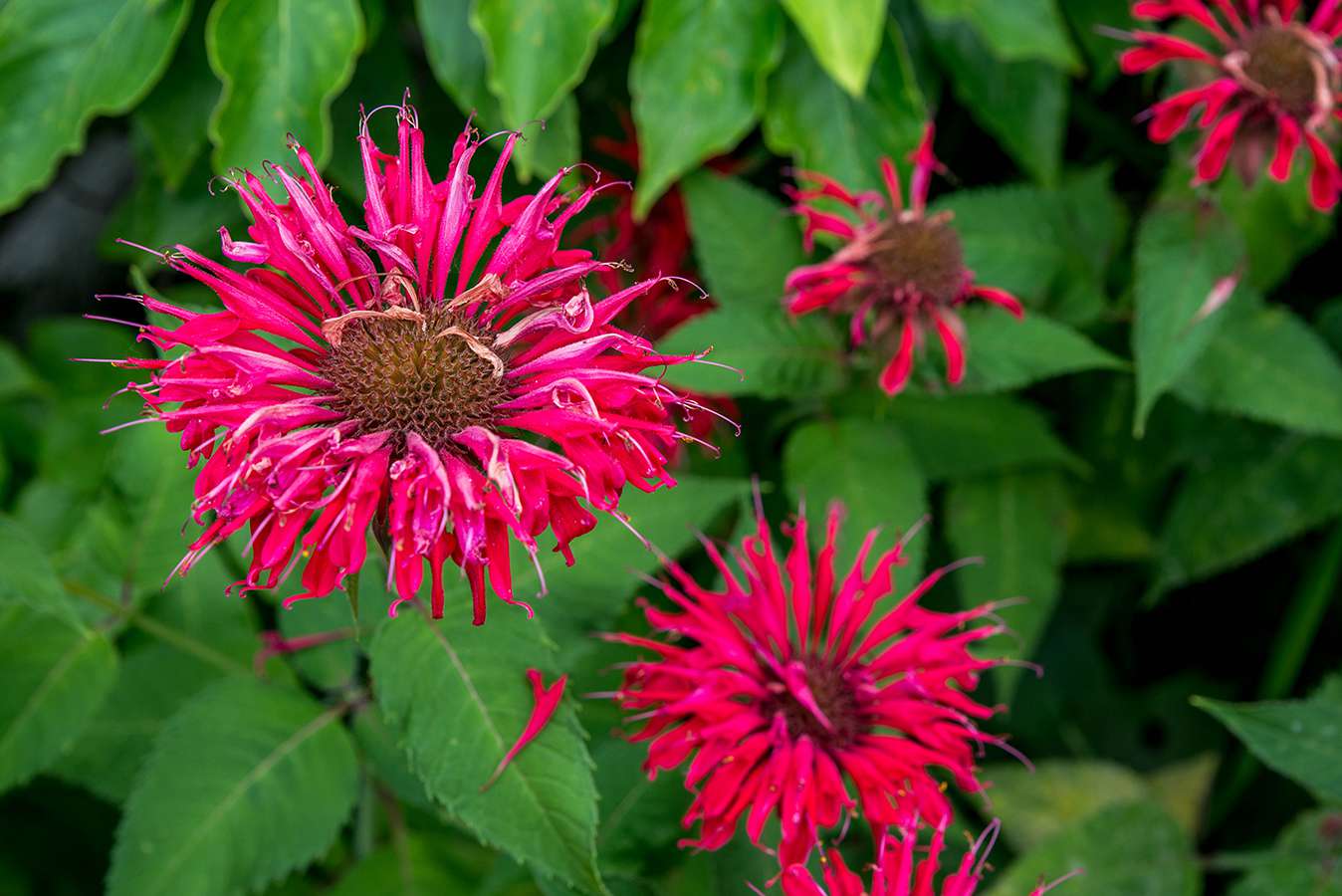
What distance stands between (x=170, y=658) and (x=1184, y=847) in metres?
1.01

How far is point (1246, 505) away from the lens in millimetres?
1396

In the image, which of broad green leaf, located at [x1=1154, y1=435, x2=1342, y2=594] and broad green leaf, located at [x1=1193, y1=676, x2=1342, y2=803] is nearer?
broad green leaf, located at [x1=1193, y1=676, x2=1342, y2=803]

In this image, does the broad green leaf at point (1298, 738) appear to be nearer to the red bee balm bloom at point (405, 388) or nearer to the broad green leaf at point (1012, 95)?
the red bee balm bloom at point (405, 388)

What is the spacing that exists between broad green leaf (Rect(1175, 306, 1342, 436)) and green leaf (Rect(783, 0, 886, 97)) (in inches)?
18.9

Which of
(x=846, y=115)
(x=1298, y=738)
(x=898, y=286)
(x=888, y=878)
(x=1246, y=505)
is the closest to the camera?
(x=888, y=878)

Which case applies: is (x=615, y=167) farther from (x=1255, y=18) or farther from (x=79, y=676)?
(x=79, y=676)

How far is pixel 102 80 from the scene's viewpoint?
120 cm

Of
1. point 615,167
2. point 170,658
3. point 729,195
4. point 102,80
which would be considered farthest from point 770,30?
point 170,658

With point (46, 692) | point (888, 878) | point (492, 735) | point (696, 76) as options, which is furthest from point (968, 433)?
point (46, 692)

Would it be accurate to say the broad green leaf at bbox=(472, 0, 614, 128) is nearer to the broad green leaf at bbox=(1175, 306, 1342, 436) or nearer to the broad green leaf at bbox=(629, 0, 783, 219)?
the broad green leaf at bbox=(629, 0, 783, 219)

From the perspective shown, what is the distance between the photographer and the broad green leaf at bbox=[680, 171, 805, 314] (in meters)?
1.21

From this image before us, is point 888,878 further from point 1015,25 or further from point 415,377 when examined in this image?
point 1015,25

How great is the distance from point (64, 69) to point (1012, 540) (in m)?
1.10

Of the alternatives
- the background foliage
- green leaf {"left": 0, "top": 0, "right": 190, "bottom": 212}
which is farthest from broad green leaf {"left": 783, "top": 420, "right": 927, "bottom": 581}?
green leaf {"left": 0, "top": 0, "right": 190, "bottom": 212}
